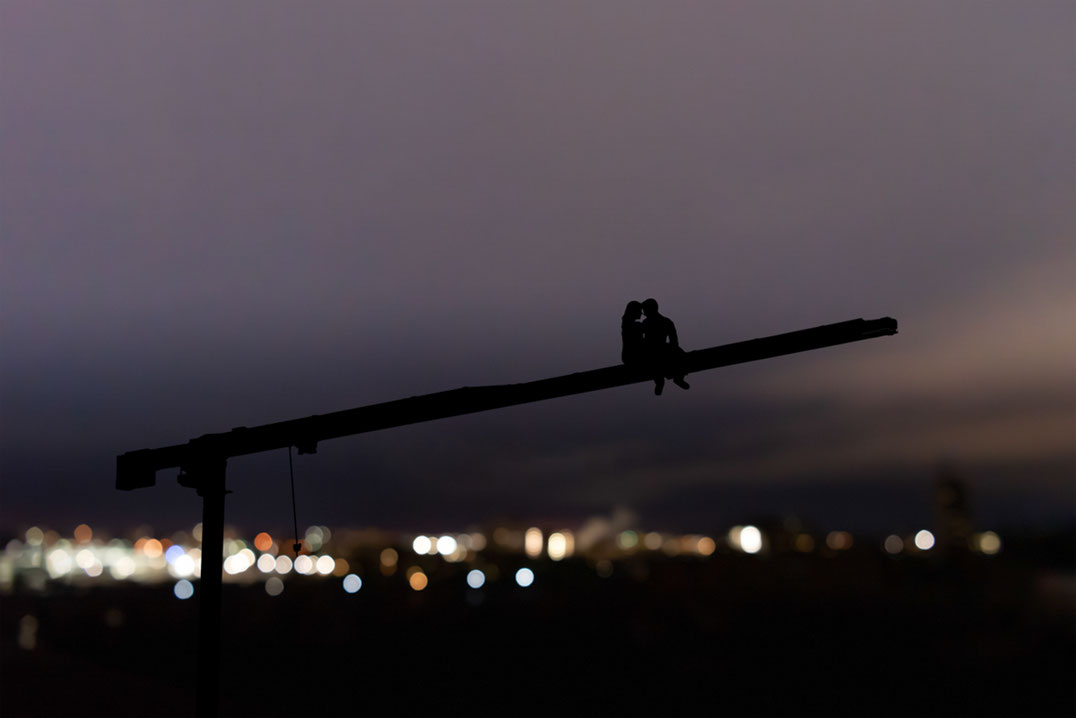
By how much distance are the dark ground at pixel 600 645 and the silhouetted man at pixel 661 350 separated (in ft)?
116

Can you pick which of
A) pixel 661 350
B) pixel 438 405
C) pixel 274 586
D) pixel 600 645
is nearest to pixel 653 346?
pixel 661 350

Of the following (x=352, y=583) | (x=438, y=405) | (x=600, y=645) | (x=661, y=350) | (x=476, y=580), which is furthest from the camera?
(x=476, y=580)

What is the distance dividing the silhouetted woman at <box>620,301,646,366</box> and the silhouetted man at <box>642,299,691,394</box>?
5cm

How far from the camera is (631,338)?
7145mm

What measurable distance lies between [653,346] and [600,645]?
102m

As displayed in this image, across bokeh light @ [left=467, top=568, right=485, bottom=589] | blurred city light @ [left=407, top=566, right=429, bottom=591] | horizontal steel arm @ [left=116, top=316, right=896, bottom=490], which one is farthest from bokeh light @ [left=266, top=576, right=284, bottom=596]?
horizontal steel arm @ [left=116, top=316, right=896, bottom=490]

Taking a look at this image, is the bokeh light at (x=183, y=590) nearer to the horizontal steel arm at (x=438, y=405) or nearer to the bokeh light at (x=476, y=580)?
the bokeh light at (x=476, y=580)

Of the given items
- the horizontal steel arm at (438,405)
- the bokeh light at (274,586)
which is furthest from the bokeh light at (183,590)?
the horizontal steel arm at (438,405)

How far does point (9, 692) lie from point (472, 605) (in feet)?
334

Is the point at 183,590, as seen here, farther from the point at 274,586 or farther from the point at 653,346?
the point at 653,346

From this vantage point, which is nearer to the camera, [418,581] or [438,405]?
[438,405]

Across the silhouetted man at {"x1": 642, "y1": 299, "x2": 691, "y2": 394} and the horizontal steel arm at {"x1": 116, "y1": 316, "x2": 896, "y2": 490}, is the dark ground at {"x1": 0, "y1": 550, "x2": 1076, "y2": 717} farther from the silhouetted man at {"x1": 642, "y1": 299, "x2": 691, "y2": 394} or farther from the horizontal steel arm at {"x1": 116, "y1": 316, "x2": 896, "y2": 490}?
the silhouetted man at {"x1": 642, "y1": 299, "x2": 691, "y2": 394}

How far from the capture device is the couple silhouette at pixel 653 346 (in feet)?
22.9

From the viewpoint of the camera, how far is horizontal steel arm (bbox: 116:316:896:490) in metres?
6.44
